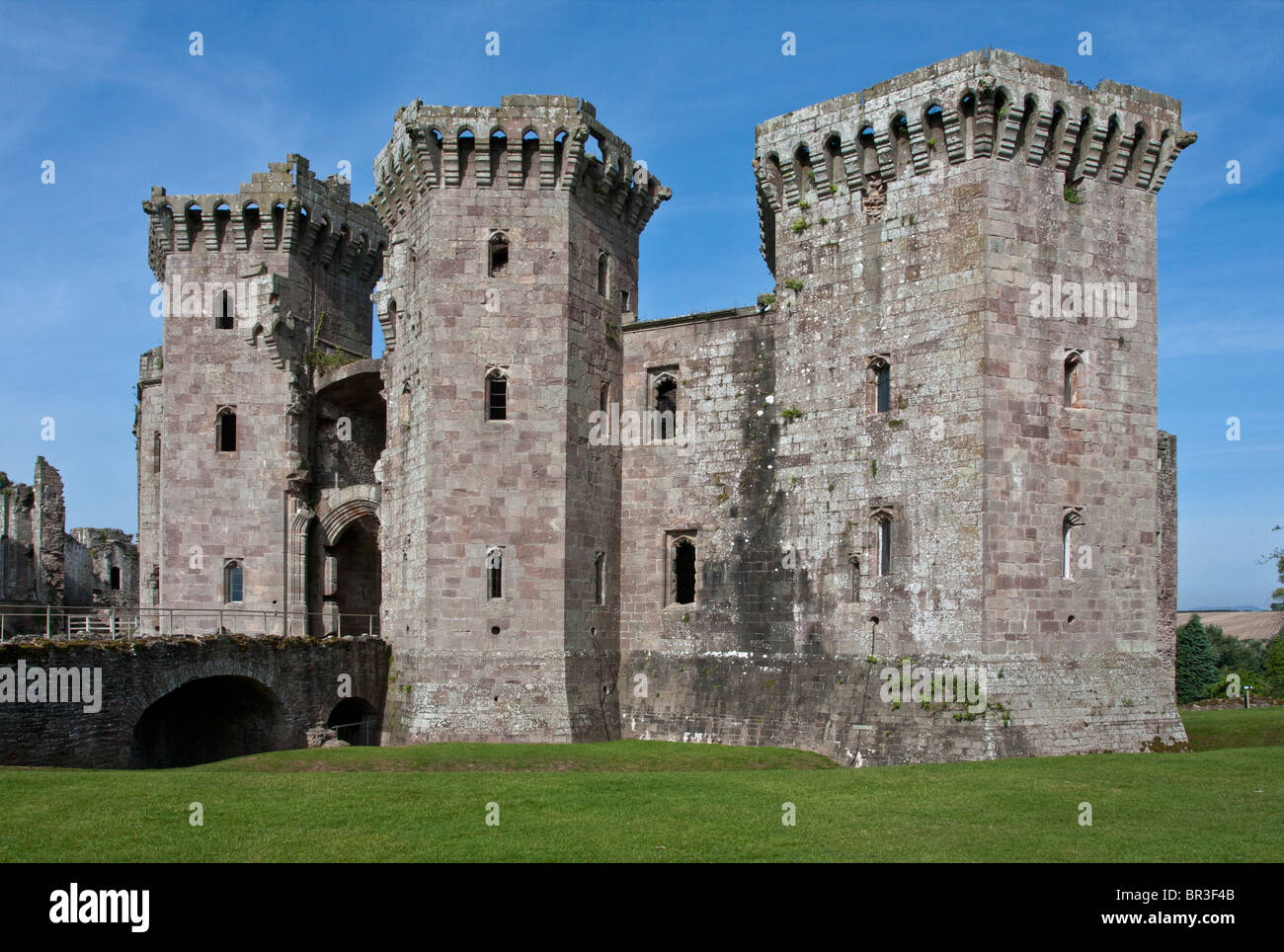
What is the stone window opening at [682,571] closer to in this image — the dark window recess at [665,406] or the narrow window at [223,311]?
the dark window recess at [665,406]

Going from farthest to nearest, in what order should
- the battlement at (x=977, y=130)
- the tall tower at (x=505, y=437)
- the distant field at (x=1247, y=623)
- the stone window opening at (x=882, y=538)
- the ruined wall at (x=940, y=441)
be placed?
1. the distant field at (x=1247, y=623)
2. the tall tower at (x=505, y=437)
3. the stone window opening at (x=882, y=538)
4. the battlement at (x=977, y=130)
5. the ruined wall at (x=940, y=441)

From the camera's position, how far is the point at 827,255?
26.8m

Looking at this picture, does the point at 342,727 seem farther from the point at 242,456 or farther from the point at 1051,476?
the point at 1051,476

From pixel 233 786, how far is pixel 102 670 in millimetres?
7296

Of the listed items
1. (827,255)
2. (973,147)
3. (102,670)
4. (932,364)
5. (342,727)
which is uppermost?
(973,147)

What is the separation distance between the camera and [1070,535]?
79.2ft

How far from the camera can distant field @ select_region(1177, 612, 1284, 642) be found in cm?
10029

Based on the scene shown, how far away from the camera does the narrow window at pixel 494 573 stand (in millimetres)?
26938

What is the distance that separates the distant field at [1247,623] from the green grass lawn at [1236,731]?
2941 inches

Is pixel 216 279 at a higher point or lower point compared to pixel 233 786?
higher

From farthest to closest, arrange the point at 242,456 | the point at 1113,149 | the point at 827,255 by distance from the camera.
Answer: the point at 242,456
the point at 827,255
the point at 1113,149

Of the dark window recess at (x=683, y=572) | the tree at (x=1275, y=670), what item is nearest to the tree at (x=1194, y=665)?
the tree at (x=1275, y=670)
